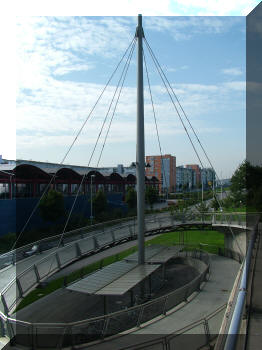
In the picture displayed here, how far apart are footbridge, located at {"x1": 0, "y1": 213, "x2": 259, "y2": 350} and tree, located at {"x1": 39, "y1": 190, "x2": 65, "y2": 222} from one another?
34.6 feet

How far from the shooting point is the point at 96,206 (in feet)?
113

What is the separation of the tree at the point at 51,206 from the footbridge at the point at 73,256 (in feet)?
34.6

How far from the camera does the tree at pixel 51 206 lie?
27.0 m

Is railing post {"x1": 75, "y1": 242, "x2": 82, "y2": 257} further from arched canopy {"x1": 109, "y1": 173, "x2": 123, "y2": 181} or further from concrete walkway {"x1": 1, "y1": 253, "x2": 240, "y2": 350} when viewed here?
arched canopy {"x1": 109, "y1": 173, "x2": 123, "y2": 181}

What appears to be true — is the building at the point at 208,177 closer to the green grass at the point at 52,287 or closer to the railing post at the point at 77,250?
the railing post at the point at 77,250

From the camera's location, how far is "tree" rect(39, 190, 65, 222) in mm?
27047

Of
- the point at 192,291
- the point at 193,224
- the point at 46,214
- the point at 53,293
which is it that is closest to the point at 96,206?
the point at 46,214

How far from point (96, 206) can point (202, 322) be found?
29833mm

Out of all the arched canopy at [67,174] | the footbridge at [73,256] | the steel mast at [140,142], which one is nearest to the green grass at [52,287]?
the footbridge at [73,256]

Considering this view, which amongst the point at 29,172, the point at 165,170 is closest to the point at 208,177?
the point at 165,170

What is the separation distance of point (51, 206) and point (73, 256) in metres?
15.2

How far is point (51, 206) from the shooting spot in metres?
27.1

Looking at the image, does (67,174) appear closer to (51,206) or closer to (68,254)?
(51,206)

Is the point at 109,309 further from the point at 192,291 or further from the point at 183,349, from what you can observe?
the point at 183,349
